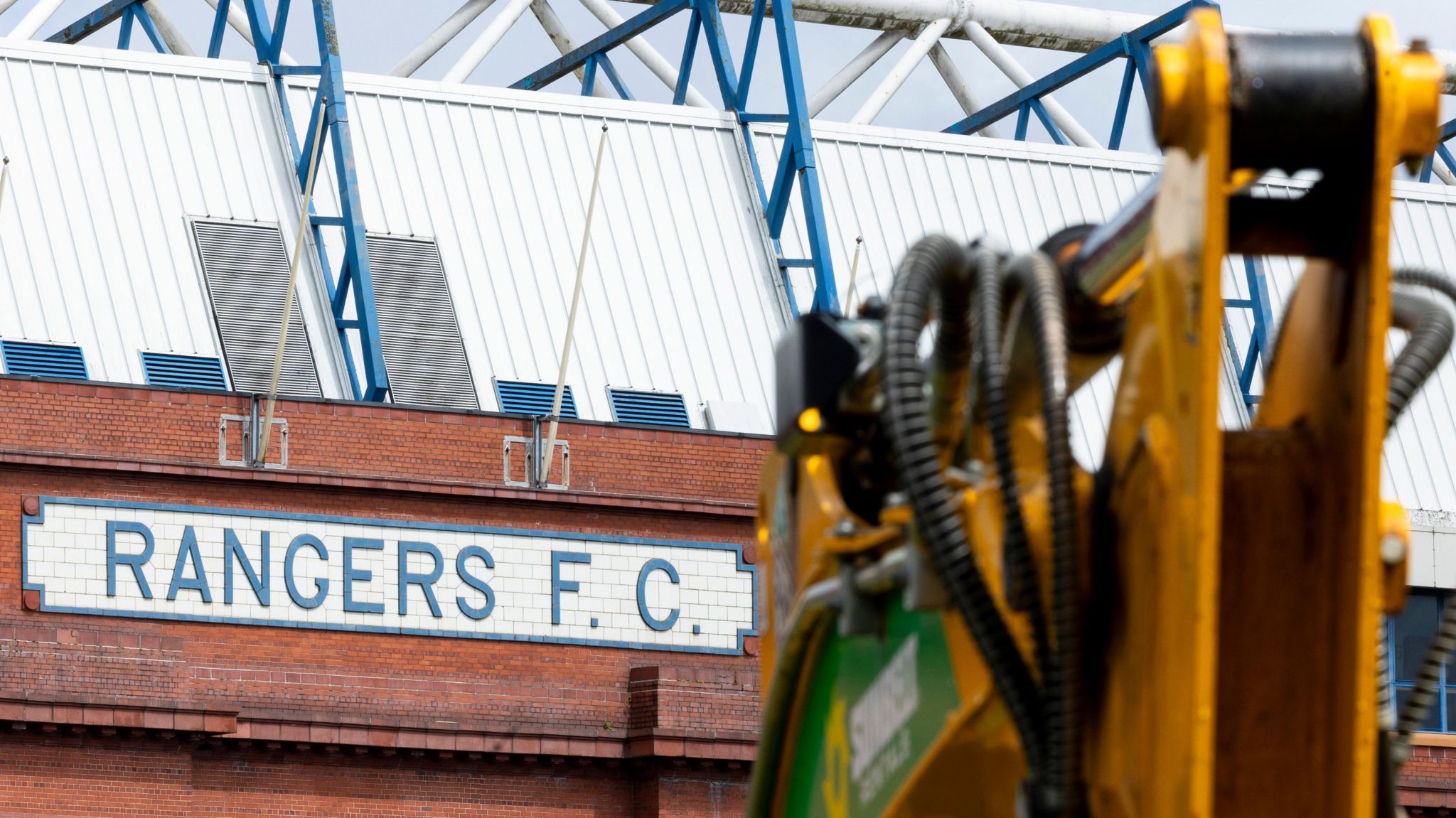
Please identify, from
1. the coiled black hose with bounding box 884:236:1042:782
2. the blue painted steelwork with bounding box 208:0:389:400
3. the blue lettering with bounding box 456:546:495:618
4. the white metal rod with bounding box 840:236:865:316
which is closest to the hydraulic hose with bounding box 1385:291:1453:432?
the coiled black hose with bounding box 884:236:1042:782

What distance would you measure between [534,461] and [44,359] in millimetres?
6167

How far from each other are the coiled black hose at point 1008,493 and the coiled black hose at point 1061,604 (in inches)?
1.9

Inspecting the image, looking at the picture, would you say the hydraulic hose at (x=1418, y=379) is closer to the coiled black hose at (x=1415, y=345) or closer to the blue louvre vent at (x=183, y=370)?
the coiled black hose at (x=1415, y=345)

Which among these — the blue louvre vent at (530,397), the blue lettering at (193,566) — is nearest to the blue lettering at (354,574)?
the blue lettering at (193,566)

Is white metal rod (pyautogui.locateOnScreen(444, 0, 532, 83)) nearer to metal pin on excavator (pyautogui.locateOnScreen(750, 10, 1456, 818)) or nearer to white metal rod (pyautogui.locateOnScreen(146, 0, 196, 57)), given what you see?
white metal rod (pyautogui.locateOnScreen(146, 0, 196, 57))

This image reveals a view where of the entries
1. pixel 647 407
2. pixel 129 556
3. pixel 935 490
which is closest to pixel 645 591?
pixel 647 407

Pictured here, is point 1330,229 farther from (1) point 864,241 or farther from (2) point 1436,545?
(1) point 864,241

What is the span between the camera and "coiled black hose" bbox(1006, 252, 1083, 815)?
12.1 feet

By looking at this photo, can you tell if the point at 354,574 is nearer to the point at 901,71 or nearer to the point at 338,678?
the point at 338,678

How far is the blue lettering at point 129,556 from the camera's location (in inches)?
962

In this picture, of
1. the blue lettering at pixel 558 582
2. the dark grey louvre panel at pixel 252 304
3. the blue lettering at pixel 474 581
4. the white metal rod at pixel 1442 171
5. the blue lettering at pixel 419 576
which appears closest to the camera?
the blue lettering at pixel 419 576

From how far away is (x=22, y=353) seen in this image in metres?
28.3

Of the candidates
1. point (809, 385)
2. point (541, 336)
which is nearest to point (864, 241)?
point (541, 336)

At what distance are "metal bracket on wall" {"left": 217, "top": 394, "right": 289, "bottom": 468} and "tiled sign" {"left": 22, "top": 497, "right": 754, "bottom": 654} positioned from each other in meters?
0.71
